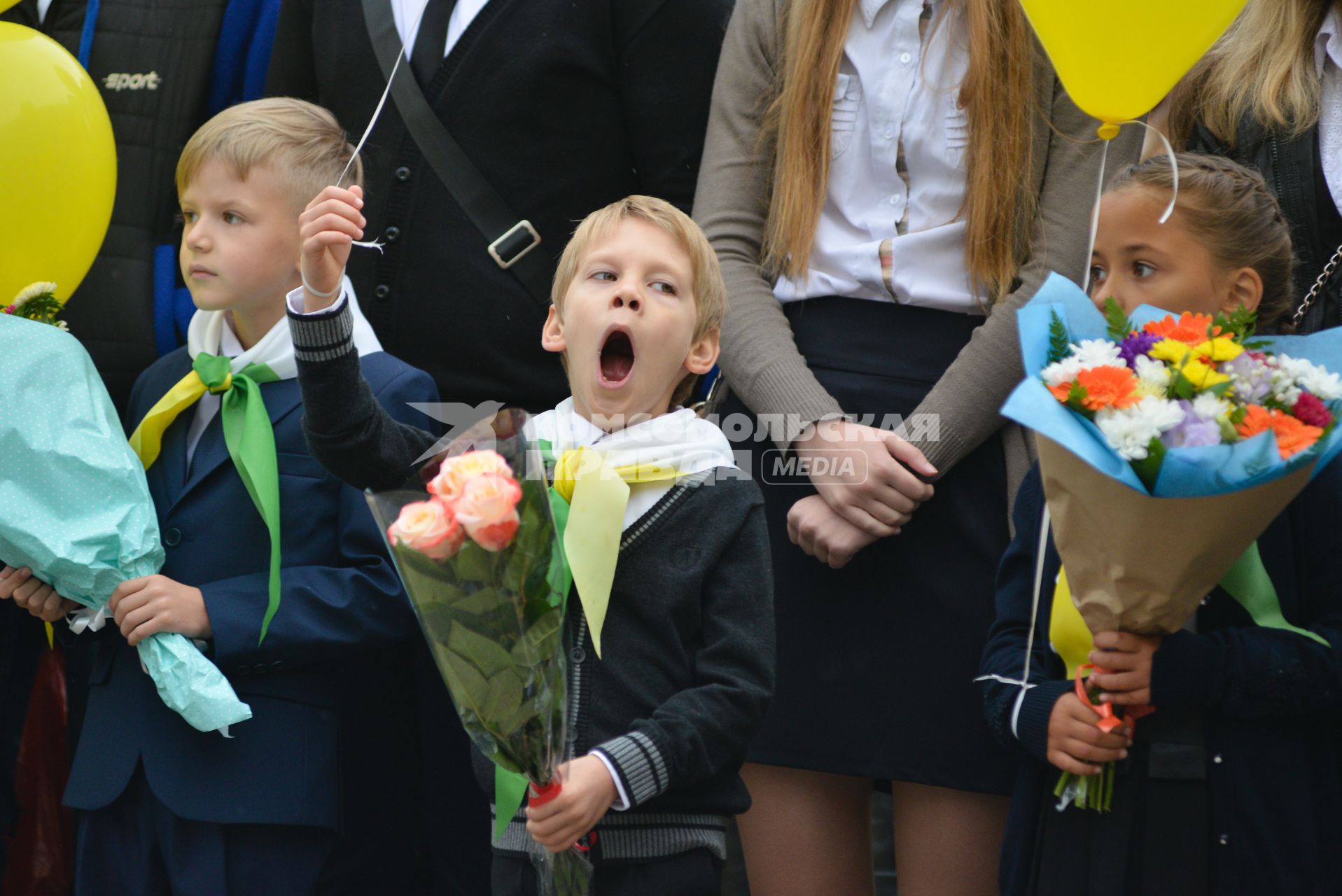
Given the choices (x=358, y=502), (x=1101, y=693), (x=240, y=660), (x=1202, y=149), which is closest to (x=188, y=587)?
(x=240, y=660)

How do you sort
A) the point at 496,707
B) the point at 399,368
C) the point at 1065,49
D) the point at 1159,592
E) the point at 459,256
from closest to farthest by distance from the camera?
the point at 496,707
the point at 1159,592
the point at 1065,49
the point at 399,368
the point at 459,256

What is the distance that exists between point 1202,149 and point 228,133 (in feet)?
6.31

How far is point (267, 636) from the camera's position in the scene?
278 cm

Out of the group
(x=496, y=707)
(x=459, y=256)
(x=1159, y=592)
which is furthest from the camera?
(x=459, y=256)

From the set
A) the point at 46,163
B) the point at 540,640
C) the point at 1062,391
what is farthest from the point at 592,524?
the point at 46,163

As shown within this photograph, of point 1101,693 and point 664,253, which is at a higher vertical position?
point 664,253

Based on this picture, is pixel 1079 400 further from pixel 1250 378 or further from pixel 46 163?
pixel 46 163

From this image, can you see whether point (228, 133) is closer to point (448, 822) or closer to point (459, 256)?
point (459, 256)

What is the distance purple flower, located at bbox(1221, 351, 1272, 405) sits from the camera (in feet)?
7.19

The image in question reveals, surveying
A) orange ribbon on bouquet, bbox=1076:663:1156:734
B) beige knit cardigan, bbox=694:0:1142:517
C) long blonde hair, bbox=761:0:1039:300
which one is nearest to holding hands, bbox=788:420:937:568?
beige knit cardigan, bbox=694:0:1142:517

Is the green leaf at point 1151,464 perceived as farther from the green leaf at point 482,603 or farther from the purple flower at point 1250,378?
the green leaf at point 482,603

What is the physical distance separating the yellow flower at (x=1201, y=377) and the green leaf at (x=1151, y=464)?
12cm

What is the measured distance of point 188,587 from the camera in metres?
2.81

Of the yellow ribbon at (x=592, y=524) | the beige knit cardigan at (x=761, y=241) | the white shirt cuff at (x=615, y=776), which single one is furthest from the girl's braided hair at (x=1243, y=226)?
the white shirt cuff at (x=615, y=776)
